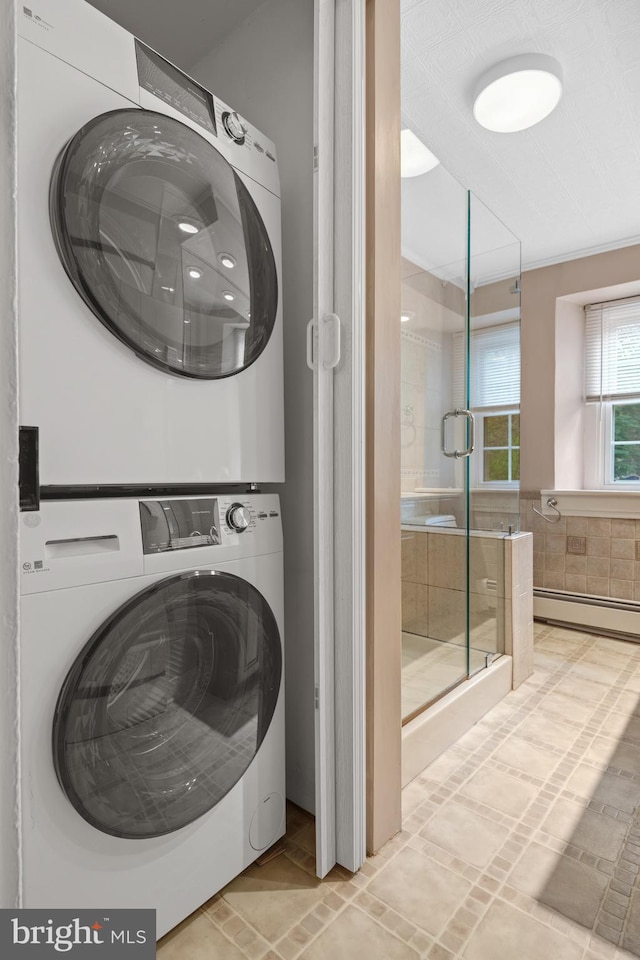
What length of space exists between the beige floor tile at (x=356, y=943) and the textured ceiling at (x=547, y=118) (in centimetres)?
200

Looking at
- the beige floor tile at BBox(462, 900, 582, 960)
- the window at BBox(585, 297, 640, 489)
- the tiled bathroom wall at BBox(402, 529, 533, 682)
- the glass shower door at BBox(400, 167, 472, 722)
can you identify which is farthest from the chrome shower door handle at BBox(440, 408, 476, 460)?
the window at BBox(585, 297, 640, 489)

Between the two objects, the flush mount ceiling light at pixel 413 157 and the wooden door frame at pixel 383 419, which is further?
the flush mount ceiling light at pixel 413 157

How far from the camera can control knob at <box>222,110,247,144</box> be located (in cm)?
115

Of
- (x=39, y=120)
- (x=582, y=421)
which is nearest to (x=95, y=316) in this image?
(x=39, y=120)

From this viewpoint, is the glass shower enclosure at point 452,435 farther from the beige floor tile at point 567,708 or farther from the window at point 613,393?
the window at point 613,393

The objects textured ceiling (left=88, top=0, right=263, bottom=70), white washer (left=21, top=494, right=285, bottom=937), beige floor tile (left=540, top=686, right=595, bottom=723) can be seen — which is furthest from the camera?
beige floor tile (left=540, top=686, right=595, bottom=723)

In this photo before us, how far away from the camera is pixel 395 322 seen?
1.32 meters

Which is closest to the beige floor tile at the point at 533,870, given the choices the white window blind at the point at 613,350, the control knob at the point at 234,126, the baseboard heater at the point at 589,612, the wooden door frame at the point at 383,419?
the wooden door frame at the point at 383,419

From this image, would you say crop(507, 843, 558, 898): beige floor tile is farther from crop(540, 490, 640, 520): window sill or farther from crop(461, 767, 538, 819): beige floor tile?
crop(540, 490, 640, 520): window sill

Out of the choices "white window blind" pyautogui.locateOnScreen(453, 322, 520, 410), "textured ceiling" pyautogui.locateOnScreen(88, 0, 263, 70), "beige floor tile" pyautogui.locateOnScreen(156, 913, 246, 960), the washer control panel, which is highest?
"textured ceiling" pyautogui.locateOnScreen(88, 0, 263, 70)

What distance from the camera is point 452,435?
6.69ft

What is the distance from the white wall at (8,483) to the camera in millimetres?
569

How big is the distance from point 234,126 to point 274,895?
1.70 m

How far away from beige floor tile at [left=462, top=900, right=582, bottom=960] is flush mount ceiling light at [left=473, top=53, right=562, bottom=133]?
2.51 m
